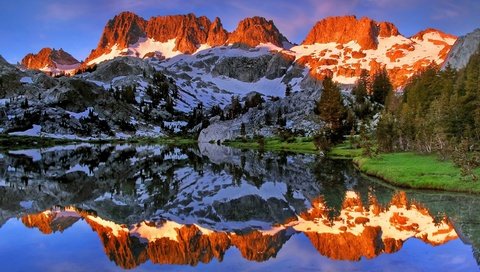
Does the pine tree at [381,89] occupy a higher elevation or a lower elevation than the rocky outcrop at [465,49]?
lower

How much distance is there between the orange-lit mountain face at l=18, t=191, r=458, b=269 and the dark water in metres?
0.07

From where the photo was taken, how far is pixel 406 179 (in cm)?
4719

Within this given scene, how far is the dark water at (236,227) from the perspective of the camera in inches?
921

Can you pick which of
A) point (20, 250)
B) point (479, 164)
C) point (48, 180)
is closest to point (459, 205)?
point (479, 164)

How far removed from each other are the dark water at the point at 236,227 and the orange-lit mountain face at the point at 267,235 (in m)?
0.07

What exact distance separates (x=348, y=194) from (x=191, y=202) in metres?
15.4

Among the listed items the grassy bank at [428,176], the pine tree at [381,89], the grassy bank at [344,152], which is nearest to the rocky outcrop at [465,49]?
the pine tree at [381,89]

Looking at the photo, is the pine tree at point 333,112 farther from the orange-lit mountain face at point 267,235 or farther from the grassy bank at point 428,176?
the orange-lit mountain face at point 267,235

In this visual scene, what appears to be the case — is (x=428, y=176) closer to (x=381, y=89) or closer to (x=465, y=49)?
(x=465, y=49)

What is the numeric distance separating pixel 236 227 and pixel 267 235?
335 centimetres

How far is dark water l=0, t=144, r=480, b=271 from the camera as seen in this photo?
23391mm

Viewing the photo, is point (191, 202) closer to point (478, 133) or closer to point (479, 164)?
point (479, 164)

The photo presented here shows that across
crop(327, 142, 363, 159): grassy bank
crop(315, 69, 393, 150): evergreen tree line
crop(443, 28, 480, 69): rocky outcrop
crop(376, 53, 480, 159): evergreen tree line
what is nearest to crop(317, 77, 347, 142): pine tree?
crop(315, 69, 393, 150): evergreen tree line

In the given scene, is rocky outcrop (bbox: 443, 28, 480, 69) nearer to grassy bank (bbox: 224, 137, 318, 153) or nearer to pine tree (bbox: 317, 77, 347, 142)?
pine tree (bbox: 317, 77, 347, 142)
